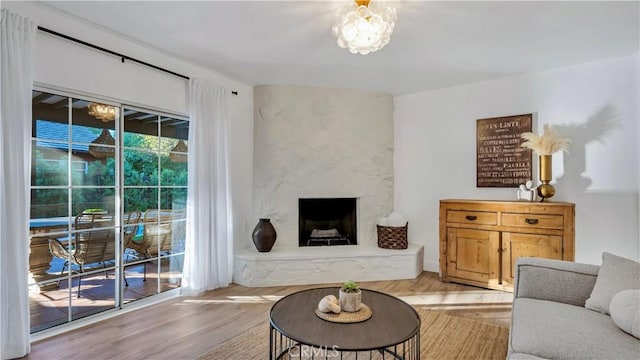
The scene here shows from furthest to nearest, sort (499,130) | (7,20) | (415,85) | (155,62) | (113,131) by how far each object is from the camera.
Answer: (415,85) → (499,130) → (155,62) → (113,131) → (7,20)

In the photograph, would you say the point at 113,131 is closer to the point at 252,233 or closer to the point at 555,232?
the point at 252,233

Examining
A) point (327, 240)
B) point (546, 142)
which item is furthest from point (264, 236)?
point (546, 142)

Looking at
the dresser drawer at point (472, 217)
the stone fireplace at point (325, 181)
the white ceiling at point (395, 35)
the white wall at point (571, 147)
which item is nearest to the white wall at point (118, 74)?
the white ceiling at point (395, 35)

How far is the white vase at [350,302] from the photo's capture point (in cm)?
186

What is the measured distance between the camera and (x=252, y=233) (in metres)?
4.01

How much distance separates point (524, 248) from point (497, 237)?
0.26 meters

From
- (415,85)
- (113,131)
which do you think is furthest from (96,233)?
(415,85)

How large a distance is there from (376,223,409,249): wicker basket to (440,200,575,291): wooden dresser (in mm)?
481

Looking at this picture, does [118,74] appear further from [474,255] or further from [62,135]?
[474,255]

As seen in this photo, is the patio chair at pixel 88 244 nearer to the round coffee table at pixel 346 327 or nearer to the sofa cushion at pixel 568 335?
the round coffee table at pixel 346 327

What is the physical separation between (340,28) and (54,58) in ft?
7.09

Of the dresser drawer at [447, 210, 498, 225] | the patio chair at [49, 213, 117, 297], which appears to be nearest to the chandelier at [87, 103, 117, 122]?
the patio chair at [49, 213, 117, 297]

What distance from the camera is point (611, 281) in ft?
5.87

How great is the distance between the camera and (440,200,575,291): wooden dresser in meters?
3.15
